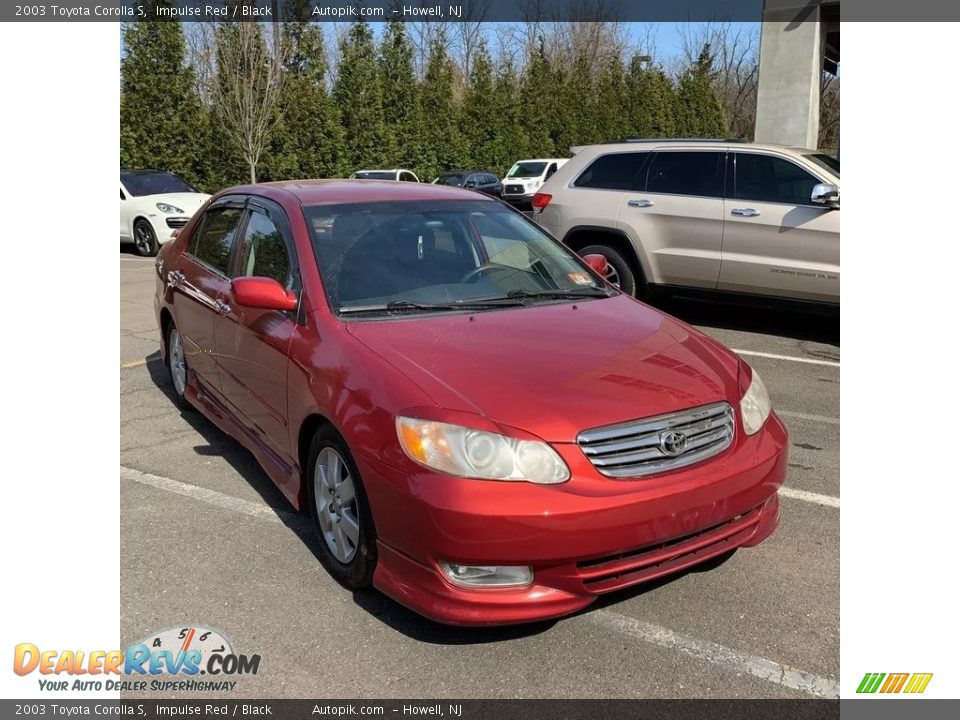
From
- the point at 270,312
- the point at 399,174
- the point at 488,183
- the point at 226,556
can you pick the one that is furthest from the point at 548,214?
the point at 488,183

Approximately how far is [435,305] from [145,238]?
12685mm

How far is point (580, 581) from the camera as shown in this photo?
A: 279cm

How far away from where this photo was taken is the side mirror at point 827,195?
23.2 feet

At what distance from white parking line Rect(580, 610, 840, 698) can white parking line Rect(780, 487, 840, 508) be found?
1.44 metres

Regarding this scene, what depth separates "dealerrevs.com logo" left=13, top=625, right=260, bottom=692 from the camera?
112 inches

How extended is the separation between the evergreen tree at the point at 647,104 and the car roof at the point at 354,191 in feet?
108

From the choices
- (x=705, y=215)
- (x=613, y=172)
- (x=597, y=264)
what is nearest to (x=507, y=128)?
(x=613, y=172)

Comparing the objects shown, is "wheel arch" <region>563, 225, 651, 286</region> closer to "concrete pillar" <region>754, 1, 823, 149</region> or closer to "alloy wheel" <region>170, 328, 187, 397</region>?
"alloy wheel" <region>170, 328, 187, 397</region>

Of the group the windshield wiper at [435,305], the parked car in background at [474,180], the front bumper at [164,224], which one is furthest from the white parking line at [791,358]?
the parked car in background at [474,180]

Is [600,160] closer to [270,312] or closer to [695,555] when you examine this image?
[270,312]

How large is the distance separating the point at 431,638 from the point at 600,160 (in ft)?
21.7

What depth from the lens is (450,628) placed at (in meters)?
3.07
